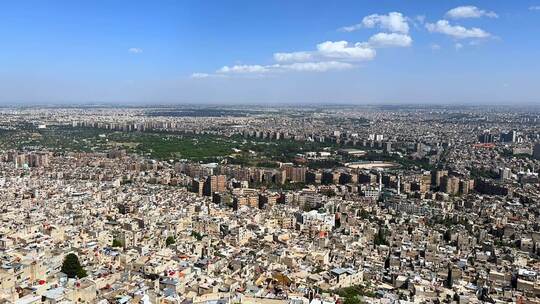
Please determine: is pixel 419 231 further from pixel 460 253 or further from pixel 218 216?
pixel 218 216

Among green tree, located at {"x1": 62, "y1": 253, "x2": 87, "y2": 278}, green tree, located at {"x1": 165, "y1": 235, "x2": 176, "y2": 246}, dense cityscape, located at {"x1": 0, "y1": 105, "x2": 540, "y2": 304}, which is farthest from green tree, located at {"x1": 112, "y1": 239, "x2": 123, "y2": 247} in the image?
green tree, located at {"x1": 62, "y1": 253, "x2": 87, "y2": 278}

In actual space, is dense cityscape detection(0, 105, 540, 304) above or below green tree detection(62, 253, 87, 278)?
below

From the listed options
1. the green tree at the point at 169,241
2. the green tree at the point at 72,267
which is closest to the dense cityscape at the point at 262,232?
the green tree at the point at 72,267

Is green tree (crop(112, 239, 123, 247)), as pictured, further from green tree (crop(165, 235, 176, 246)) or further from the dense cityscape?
green tree (crop(165, 235, 176, 246))

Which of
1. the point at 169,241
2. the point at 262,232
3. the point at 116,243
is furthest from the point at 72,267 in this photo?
the point at 262,232

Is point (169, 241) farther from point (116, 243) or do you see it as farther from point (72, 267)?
point (72, 267)
